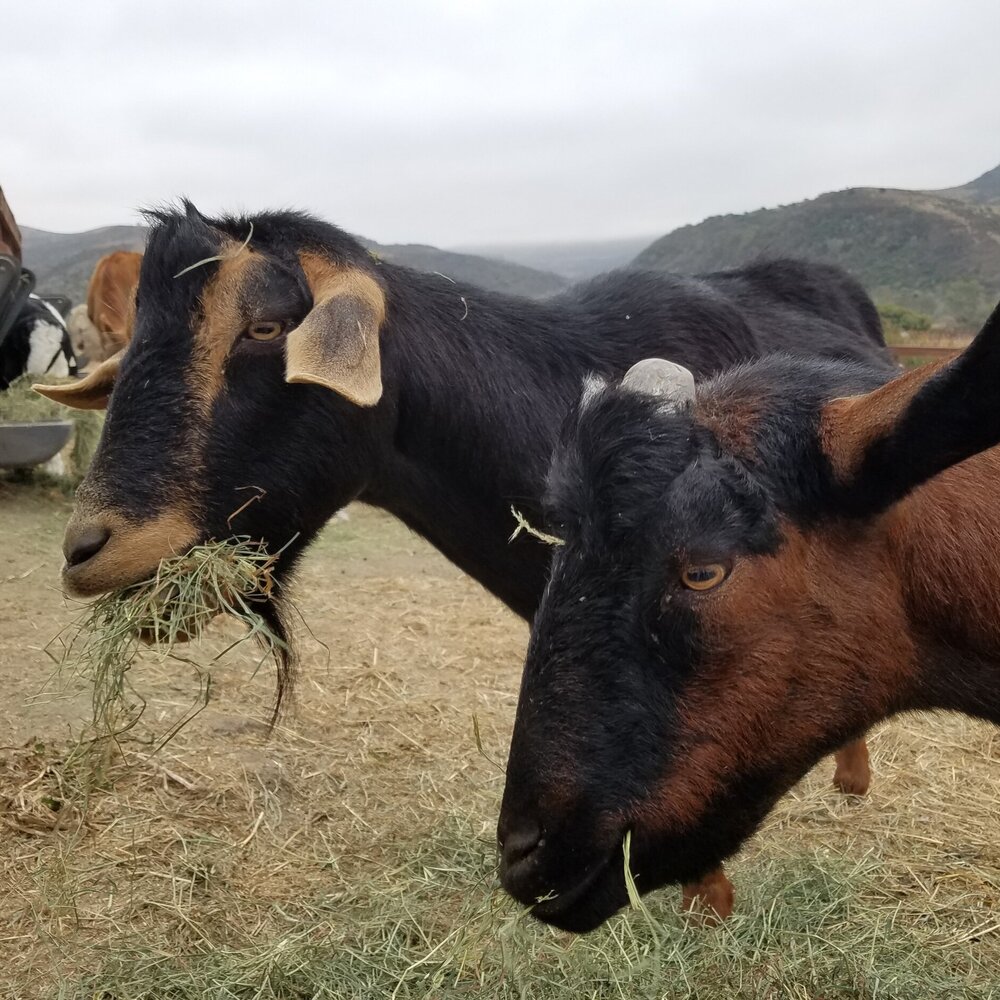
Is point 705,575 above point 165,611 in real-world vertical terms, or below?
above

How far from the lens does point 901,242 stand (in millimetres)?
8508

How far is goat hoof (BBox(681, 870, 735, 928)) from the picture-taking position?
9.93 ft

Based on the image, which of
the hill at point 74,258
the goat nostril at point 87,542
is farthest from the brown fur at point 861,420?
the hill at point 74,258

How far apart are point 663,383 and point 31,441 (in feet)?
24.9

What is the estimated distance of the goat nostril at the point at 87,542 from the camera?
2.90m

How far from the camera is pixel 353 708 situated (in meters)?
5.18

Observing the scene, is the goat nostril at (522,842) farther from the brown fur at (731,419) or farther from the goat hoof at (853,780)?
the goat hoof at (853,780)

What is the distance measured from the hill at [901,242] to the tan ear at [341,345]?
4.93 metres

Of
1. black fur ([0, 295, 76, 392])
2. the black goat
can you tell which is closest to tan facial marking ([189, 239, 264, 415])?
the black goat

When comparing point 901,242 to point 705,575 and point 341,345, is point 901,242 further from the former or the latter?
point 705,575

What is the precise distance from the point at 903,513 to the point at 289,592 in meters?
2.20

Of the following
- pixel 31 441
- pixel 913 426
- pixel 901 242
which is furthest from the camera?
pixel 901 242

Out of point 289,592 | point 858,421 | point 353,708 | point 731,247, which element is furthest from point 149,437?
point 731,247

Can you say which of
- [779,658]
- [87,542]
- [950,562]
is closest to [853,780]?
[950,562]
